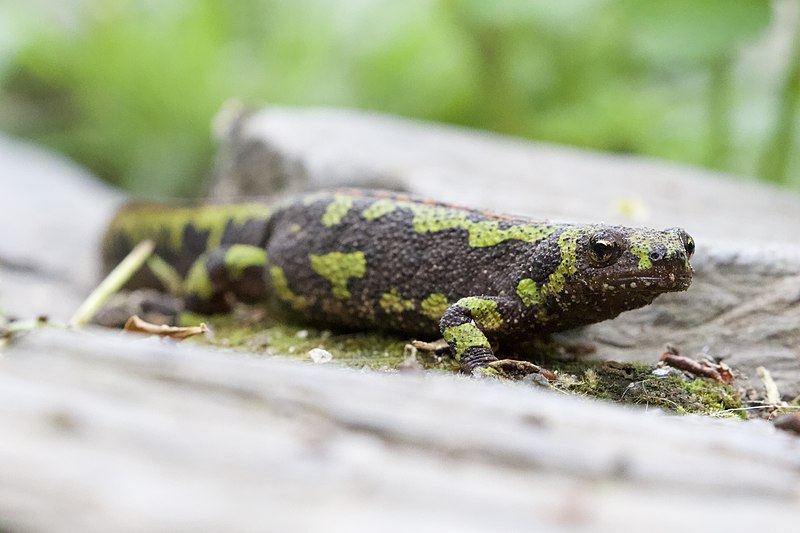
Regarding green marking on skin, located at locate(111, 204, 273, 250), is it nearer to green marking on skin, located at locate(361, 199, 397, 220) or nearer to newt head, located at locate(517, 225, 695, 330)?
green marking on skin, located at locate(361, 199, 397, 220)

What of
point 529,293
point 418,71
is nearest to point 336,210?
point 529,293

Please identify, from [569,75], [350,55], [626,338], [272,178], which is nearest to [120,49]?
[350,55]

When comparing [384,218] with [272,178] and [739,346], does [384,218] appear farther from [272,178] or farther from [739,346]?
[272,178]

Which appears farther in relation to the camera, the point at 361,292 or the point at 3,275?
the point at 3,275

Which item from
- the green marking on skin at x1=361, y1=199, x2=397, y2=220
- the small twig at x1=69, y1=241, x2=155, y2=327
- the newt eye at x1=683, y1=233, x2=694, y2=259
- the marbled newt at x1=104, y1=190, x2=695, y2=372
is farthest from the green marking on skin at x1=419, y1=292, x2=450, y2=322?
the small twig at x1=69, y1=241, x2=155, y2=327

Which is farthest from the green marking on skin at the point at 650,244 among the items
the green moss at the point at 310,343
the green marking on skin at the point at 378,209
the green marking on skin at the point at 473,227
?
the green marking on skin at the point at 378,209

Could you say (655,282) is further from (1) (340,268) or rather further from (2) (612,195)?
(2) (612,195)
